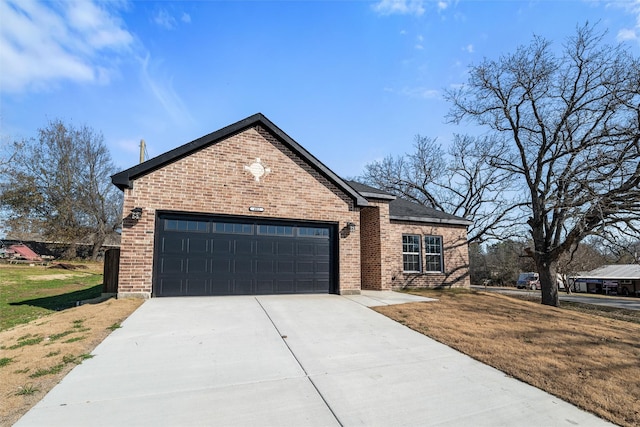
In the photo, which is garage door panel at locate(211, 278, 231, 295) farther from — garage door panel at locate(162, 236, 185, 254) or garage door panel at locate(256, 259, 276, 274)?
garage door panel at locate(162, 236, 185, 254)

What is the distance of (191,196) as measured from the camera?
9.95 m

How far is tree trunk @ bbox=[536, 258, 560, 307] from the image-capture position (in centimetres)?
1456

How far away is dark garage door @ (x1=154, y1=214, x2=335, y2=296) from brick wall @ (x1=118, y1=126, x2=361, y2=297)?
368 mm

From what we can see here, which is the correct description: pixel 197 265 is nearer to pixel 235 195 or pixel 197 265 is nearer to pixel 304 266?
pixel 235 195

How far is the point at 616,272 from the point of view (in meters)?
39.2

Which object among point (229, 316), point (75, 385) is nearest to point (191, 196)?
point (229, 316)

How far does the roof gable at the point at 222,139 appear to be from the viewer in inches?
371

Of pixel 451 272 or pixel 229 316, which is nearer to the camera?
pixel 229 316

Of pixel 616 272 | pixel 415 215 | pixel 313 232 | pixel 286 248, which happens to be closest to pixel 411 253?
pixel 415 215

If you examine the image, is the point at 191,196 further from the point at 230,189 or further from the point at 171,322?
the point at 171,322

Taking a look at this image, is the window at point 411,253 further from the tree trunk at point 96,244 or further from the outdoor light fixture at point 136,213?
the tree trunk at point 96,244

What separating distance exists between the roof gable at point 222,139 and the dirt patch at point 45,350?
139 inches

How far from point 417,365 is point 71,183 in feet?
117

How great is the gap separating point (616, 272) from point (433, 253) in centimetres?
3716
